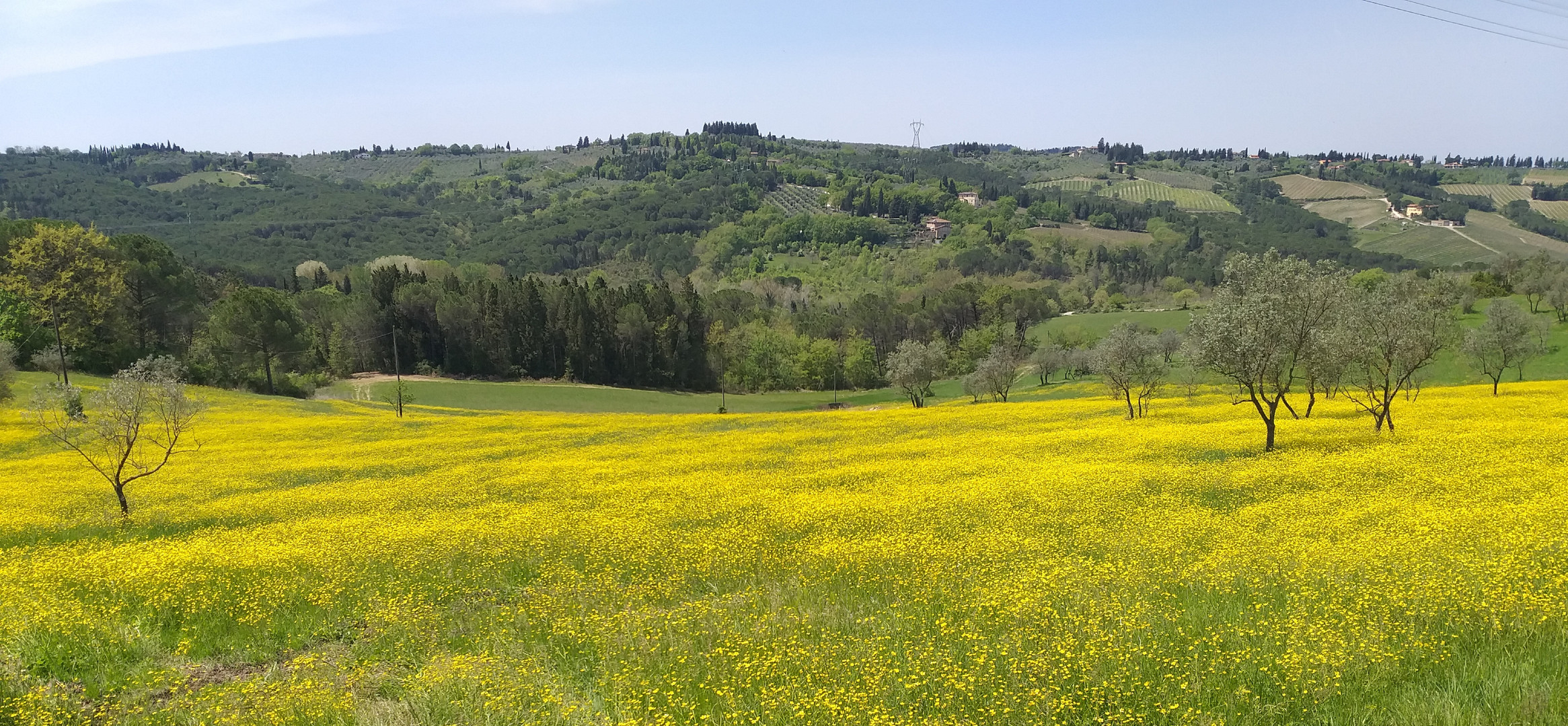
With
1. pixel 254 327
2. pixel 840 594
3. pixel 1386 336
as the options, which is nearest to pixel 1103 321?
pixel 1386 336

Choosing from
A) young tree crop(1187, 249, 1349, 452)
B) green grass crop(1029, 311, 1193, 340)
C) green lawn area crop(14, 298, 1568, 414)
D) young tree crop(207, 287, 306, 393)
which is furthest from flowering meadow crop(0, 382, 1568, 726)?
green grass crop(1029, 311, 1193, 340)

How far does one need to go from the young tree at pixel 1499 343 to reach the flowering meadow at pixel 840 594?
30.4 metres

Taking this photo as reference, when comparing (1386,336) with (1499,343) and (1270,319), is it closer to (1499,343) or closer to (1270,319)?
(1270,319)

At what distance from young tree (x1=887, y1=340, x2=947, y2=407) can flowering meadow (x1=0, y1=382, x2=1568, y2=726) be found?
48.1 metres

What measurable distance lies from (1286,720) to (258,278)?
761 ft

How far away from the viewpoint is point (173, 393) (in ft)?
76.4

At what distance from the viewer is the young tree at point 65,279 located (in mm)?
62531

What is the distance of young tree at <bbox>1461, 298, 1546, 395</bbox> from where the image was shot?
48.9 m

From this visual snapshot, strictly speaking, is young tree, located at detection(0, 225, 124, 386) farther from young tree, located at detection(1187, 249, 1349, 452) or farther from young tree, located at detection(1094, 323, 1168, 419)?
young tree, located at detection(1187, 249, 1349, 452)

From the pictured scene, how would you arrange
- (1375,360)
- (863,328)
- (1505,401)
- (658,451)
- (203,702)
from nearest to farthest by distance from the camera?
(203,702), (1375,360), (658,451), (1505,401), (863,328)

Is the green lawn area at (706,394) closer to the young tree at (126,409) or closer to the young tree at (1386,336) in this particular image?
the young tree at (1386,336)

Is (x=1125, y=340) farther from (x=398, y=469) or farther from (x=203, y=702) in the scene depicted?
(x=203, y=702)

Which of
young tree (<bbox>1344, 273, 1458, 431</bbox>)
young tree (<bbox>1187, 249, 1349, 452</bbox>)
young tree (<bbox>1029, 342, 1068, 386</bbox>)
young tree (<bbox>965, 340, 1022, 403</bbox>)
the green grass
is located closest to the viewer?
young tree (<bbox>1187, 249, 1349, 452</bbox>)

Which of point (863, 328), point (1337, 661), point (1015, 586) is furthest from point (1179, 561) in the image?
point (863, 328)
